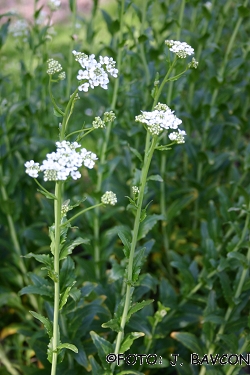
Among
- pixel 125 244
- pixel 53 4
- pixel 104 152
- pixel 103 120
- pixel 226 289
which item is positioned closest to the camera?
pixel 103 120

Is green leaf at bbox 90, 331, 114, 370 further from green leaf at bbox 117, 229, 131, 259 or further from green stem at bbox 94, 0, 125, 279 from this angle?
green stem at bbox 94, 0, 125, 279

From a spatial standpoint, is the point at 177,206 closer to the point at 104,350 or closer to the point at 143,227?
the point at 143,227

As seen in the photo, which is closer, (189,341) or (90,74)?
(90,74)

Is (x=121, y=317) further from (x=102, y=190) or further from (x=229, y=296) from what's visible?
(x=102, y=190)

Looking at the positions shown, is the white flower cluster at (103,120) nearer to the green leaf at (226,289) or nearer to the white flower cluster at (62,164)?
the white flower cluster at (62,164)

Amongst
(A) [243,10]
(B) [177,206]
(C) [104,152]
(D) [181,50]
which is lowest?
(D) [181,50]

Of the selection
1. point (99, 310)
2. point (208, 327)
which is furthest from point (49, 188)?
point (208, 327)

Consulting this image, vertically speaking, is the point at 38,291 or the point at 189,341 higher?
the point at 38,291

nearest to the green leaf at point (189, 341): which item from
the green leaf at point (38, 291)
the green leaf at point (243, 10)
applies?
the green leaf at point (38, 291)

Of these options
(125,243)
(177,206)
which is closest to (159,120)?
(125,243)
